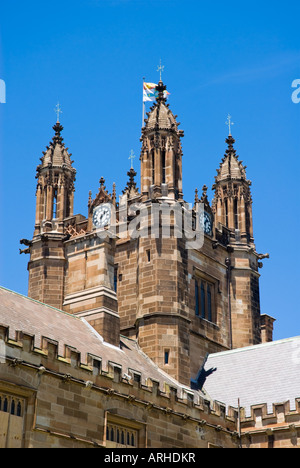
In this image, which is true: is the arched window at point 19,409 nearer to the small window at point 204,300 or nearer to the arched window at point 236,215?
the small window at point 204,300

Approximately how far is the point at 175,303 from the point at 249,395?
20.8 feet

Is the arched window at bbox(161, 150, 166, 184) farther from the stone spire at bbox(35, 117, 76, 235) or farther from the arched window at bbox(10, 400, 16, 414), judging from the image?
the arched window at bbox(10, 400, 16, 414)

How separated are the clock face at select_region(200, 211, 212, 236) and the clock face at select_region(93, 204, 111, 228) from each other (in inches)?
230

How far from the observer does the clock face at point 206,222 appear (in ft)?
169

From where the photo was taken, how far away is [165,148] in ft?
162

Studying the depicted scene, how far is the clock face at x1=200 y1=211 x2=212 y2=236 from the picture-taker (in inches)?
2023

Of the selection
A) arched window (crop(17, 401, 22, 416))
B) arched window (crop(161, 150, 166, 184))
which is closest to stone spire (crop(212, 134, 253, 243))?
arched window (crop(161, 150, 166, 184))

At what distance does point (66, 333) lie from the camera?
127 feet

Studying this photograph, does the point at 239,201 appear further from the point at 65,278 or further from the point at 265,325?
the point at 65,278

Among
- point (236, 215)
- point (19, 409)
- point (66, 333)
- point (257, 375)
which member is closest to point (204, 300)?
point (257, 375)

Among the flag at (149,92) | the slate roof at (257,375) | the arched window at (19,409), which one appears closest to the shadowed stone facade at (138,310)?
the arched window at (19,409)

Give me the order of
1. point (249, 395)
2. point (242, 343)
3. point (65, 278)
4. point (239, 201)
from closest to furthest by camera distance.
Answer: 1. point (249, 395)
2. point (65, 278)
3. point (242, 343)
4. point (239, 201)

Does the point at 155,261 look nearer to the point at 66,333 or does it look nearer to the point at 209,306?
the point at 209,306
